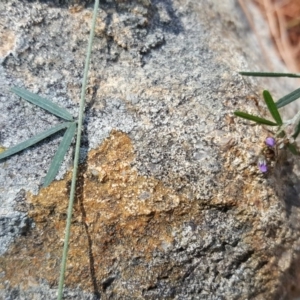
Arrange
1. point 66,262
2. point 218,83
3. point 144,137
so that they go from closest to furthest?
point 66,262 < point 144,137 < point 218,83

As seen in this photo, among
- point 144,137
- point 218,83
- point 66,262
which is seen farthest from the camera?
point 218,83

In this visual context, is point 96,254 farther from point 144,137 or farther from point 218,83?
point 218,83

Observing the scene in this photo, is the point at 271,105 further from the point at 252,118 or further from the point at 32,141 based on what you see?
the point at 32,141

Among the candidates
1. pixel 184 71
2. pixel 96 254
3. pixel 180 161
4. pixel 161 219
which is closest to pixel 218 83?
pixel 184 71

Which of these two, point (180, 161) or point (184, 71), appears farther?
point (184, 71)

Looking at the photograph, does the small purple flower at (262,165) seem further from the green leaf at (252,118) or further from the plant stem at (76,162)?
the plant stem at (76,162)

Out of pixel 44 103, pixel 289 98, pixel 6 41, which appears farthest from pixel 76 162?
pixel 289 98

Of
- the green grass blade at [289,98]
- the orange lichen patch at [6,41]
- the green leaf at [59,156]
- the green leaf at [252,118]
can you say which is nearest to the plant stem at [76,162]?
the green leaf at [59,156]
